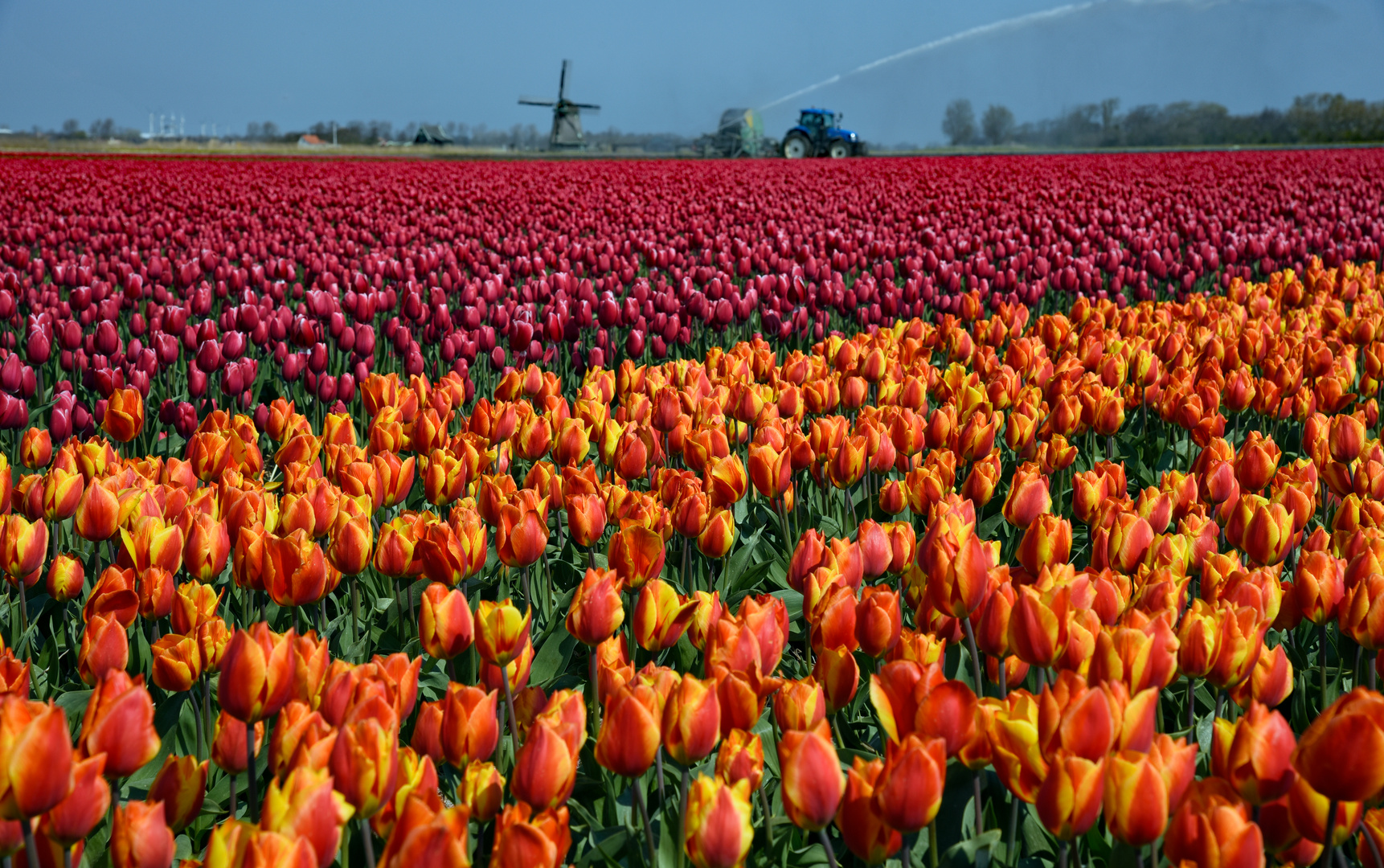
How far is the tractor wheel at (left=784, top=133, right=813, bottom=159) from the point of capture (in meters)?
41.6

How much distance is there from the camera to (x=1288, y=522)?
213cm

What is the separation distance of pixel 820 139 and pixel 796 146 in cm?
101

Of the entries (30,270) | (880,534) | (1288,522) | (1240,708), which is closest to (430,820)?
(880,534)

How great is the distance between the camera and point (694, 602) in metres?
1.74

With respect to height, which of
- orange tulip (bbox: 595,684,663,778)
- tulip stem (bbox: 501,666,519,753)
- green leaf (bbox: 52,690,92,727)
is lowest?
green leaf (bbox: 52,690,92,727)

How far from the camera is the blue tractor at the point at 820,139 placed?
41156 mm

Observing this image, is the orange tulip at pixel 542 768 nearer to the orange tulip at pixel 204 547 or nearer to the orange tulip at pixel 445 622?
the orange tulip at pixel 445 622

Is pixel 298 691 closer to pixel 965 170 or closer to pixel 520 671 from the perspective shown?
pixel 520 671

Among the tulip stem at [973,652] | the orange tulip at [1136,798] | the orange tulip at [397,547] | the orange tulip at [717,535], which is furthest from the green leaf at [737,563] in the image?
the orange tulip at [1136,798]

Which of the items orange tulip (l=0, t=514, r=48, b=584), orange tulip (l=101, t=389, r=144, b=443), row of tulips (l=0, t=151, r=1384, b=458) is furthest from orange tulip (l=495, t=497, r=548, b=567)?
row of tulips (l=0, t=151, r=1384, b=458)

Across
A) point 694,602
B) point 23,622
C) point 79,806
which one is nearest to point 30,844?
point 79,806

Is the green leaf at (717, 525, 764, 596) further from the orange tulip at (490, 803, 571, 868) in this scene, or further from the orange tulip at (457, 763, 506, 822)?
the orange tulip at (490, 803, 571, 868)

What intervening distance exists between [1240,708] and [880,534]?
2.23 ft

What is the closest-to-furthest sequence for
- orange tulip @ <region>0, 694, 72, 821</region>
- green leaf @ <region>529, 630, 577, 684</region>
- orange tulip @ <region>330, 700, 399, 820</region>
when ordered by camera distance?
orange tulip @ <region>0, 694, 72, 821</region>
orange tulip @ <region>330, 700, 399, 820</region>
green leaf @ <region>529, 630, 577, 684</region>
